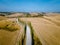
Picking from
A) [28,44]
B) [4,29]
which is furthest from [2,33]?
[28,44]

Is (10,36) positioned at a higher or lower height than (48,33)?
lower

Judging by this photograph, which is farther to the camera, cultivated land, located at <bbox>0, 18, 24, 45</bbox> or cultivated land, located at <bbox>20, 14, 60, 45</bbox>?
cultivated land, located at <bbox>20, 14, 60, 45</bbox>

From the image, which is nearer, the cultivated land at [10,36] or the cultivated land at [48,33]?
the cultivated land at [10,36]

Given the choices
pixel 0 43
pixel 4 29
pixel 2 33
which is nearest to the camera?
pixel 0 43

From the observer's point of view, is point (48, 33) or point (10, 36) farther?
point (48, 33)

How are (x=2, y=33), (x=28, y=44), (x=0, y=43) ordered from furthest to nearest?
(x=2, y=33), (x=28, y=44), (x=0, y=43)

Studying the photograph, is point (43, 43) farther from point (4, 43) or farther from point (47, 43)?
point (4, 43)

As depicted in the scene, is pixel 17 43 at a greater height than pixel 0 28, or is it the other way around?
pixel 0 28

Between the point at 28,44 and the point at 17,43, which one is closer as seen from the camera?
the point at 17,43

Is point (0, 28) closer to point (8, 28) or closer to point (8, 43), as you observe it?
point (8, 28)
